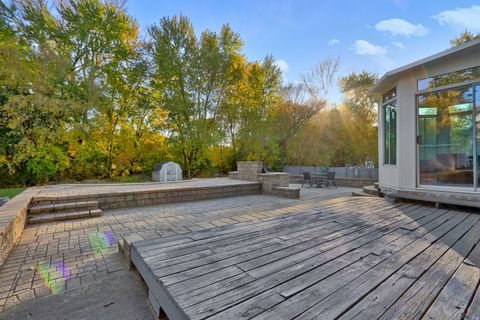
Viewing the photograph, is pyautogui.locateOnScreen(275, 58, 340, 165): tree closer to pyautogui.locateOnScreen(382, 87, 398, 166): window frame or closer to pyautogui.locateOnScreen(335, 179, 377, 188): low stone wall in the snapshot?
pyautogui.locateOnScreen(335, 179, 377, 188): low stone wall

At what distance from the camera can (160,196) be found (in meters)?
5.53

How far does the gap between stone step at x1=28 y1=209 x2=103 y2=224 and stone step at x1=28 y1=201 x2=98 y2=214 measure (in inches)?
4.0

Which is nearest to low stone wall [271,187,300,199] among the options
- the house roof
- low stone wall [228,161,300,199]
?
low stone wall [228,161,300,199]

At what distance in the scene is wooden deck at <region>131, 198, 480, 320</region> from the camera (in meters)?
1.12

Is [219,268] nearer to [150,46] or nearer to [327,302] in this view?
[327,302]

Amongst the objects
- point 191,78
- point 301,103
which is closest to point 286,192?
point 191,78

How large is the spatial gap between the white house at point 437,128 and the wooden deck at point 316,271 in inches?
67.9

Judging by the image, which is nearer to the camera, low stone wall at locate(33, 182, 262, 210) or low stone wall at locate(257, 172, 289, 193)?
low stone wall at locate(33, 182, 262, 210)

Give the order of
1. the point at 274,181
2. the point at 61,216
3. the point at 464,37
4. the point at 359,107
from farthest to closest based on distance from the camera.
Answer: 1. the point at 359,107
2. the point at 464,37
3. the point at 274,181
4. the point at 61,216

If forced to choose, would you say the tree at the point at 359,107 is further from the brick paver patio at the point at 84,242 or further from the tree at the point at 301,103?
the brick paver patio at the point at 84,242

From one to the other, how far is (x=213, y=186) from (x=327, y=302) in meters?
5.31

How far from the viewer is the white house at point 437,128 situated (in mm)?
3670

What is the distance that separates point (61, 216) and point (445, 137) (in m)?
7.61

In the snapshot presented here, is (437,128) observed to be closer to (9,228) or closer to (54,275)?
(54,275)
